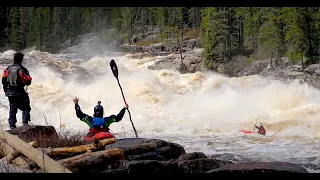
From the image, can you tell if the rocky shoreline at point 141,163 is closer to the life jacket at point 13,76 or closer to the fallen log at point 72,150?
the fallen log at point 72,150

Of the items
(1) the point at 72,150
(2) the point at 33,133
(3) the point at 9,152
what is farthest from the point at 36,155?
(2) the point at 33,133

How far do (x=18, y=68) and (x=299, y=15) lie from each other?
2219 centimetres

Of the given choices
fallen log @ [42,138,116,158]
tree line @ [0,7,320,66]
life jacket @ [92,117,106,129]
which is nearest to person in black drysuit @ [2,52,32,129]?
life jacket @ [92,117,106,129]

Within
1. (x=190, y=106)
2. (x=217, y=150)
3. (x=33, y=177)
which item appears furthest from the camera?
(x=190, y=106)

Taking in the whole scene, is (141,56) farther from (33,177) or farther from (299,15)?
(33,177)

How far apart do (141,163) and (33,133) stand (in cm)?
133

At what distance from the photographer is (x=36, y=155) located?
9.95 feet

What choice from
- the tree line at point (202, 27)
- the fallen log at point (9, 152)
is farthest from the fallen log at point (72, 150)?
the tree line at point (202, 27)

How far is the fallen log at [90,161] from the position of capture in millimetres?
3266

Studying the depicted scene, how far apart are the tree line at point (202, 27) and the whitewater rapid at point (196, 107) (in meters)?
6.41

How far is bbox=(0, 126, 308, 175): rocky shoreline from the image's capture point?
338 centimetres

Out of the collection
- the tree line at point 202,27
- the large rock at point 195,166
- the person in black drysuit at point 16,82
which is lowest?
the large rock at point 195,166

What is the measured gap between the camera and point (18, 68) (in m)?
4.39
